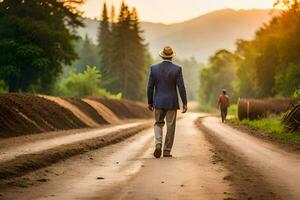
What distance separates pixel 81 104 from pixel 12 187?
84.5ft

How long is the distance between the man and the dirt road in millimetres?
654

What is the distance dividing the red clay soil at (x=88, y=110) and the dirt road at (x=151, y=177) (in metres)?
19.3

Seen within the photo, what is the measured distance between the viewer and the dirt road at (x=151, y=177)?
22.7 ft

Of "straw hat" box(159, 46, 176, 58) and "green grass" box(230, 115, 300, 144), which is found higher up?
"straw hat" box(159, 46, 176, 58)

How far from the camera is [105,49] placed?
9419 centimetres

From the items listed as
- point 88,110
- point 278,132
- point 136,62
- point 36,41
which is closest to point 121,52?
point 136,62

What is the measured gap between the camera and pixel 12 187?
749cm

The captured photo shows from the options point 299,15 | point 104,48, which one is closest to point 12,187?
point 299,15

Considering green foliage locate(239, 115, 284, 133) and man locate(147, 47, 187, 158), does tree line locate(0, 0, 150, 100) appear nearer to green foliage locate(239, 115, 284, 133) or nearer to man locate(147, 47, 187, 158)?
green foliage locate(239, 115, 284, 133)

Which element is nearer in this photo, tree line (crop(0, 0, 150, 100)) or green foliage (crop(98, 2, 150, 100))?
tree line (crop(0, 0, 150, 100))

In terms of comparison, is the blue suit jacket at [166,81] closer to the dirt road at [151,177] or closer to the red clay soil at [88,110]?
the dirt road at [151,177]

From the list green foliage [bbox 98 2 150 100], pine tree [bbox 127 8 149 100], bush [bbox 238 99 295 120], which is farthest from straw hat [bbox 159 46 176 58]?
pine tree [bbox 127 8 149 100]

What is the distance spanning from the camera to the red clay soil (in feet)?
104

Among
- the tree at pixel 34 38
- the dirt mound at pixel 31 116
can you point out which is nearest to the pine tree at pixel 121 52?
the tree at pixel 34 38
